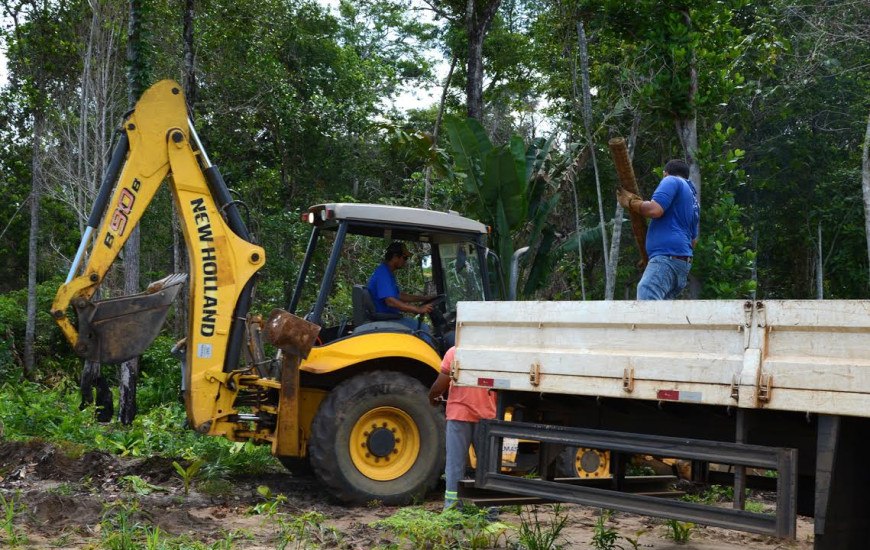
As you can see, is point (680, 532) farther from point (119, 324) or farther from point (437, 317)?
point (119, 324)

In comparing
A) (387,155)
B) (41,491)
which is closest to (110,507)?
(41,491)

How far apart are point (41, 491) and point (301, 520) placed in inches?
98.2

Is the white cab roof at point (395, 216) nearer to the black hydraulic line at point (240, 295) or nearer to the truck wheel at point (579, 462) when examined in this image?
the black hydraulic line at point (240, 295)

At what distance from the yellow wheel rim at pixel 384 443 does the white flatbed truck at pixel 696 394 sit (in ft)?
7.57

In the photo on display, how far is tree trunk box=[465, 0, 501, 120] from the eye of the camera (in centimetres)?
1656

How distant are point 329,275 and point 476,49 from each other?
32.4ft

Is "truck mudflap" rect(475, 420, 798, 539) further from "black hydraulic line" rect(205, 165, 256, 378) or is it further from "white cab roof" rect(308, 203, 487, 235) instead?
"black hydraulic line" rect(205, 165, 256, 378)

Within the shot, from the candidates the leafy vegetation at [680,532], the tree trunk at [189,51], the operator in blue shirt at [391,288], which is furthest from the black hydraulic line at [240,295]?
the tree trunk at [189,51]

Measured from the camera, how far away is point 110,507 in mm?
6602

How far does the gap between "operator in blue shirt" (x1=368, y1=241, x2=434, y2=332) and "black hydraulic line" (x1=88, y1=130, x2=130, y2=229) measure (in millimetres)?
2456

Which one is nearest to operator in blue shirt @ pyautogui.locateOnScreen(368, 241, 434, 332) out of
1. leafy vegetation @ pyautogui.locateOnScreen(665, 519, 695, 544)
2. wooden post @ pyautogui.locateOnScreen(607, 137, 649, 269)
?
wooden post @ pyautogui.locateOnScreen(607, 137, 649, 269)

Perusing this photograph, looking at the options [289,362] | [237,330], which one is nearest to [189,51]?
[237,330]

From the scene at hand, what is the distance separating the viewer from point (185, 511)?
22.9 feet

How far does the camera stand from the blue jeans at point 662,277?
6848 millimetres
